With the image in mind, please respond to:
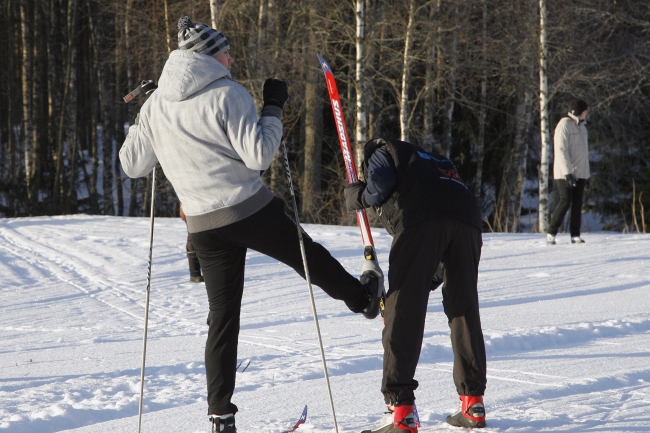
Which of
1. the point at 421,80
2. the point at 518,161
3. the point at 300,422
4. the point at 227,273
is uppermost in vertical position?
the point at 421,80

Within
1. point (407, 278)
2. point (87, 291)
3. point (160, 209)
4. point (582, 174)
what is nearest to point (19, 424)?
point (407, 278)

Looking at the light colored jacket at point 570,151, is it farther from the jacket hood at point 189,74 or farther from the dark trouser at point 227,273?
the jacket hood at point 189,74

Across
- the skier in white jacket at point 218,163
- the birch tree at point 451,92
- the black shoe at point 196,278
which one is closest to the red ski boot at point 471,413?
the skier in white jacket at point 218,163

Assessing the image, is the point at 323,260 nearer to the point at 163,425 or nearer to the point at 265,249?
the point at 265,249

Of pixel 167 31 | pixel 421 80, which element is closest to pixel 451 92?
pixel 421 80

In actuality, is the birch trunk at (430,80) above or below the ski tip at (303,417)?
above

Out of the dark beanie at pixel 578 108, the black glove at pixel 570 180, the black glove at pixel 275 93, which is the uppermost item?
the dark beanie at pixel 578 108

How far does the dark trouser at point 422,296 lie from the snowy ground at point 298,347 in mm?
345

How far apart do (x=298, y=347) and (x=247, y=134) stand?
2391 millimetres

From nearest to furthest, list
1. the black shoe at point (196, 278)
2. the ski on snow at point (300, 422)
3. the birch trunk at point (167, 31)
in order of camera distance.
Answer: the ski on snow at point (300, 422) → the black shoe at point (196, 278) → the birch trunk at point (167, 31)

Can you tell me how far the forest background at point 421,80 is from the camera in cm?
1460

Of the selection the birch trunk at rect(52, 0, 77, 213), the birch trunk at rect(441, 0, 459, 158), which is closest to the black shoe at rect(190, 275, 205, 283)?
the birch trunk at rect(441, 0, 459, 158)

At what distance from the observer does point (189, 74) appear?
9.56 feet

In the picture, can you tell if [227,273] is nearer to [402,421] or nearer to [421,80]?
[402,421]
